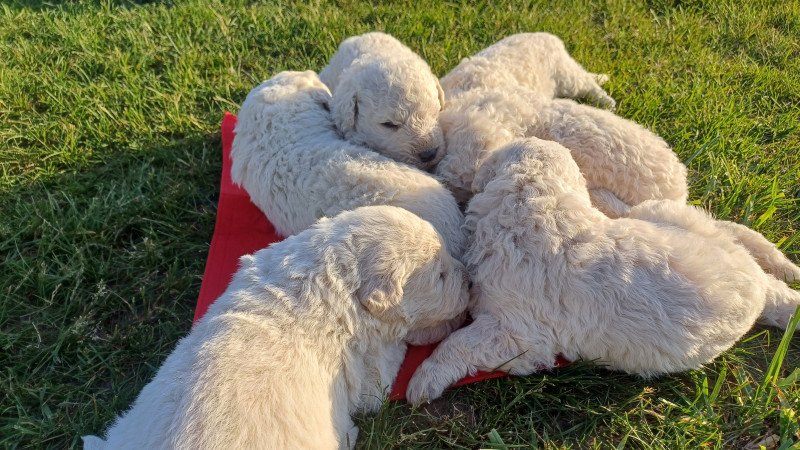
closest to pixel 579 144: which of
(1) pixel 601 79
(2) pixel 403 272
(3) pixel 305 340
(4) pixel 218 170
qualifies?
(2) pixel 403 272

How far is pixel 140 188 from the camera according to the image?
4.46 meters

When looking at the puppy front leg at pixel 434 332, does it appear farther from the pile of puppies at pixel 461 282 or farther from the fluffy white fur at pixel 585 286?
the fluffy white fur at pixel 585 286

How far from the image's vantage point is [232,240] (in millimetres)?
4031

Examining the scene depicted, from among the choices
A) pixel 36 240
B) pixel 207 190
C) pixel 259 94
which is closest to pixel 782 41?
pixel 259 94

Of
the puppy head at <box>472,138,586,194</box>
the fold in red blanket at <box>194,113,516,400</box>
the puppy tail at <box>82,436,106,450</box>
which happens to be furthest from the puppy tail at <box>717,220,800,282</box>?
the puppy tail at <box>82,436,106,450</box>

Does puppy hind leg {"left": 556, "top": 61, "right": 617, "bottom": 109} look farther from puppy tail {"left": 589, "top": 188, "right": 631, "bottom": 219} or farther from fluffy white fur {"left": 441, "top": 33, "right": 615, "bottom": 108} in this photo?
puppy tail {"left": 589, "top": 188, "right": 631, "bottom": 219}

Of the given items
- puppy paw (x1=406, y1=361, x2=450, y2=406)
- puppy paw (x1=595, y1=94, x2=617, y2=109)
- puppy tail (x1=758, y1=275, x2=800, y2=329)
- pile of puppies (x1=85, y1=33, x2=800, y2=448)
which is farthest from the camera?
puppy paw (x1=595, y1=94, x2=617, y2=109)

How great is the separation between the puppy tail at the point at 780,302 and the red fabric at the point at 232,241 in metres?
1.11

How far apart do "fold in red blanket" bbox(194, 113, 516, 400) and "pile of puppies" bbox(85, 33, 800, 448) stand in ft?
0.41

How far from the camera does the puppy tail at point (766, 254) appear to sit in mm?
3385

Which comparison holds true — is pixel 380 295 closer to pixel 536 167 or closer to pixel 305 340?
pixel 305 340

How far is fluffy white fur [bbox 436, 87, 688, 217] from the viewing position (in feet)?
11.6

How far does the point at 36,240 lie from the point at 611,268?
361 centimetres

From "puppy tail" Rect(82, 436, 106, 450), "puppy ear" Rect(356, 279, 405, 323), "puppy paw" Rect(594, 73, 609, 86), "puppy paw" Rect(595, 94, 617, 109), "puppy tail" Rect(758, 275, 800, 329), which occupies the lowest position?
"puppy tail" Rect(82, 436, 106, 450)
